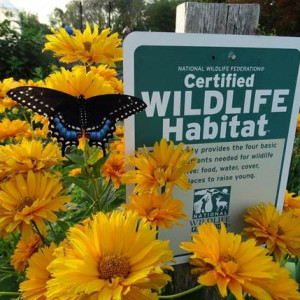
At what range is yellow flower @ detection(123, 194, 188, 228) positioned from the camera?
756 millimetres

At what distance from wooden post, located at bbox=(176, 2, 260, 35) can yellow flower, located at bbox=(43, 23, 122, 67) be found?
0.72 feet

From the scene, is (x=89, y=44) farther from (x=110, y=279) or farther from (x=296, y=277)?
(x=296, y=277)

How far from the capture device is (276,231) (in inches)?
33.1

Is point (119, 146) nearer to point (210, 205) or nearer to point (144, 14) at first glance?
point (210, 205)

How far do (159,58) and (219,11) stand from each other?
250 millimetres

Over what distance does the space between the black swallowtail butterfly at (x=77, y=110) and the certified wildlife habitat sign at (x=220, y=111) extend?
5 cm

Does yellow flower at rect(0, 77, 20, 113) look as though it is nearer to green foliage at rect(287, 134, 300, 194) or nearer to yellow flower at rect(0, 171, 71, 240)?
yellow flower at rect(0, 171, 71, 240)

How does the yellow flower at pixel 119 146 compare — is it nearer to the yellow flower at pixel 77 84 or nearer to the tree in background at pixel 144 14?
the yellow flower at pixel 77 84

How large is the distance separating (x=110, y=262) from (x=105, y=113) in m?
0.34

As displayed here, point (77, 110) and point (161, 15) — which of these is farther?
point (161, 15)

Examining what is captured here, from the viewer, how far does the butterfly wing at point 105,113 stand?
0.75 meters

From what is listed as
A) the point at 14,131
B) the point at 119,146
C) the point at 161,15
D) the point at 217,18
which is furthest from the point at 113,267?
the point at 161,15

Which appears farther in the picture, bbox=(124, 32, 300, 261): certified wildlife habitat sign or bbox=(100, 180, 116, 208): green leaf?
bbox=(100, 180, 116, 208): green leaf

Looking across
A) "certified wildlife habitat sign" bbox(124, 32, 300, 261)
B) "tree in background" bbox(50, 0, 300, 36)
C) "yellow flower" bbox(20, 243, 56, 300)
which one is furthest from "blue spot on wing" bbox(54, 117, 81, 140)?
"tree in background" bbox(50, 0, 300, 36)
